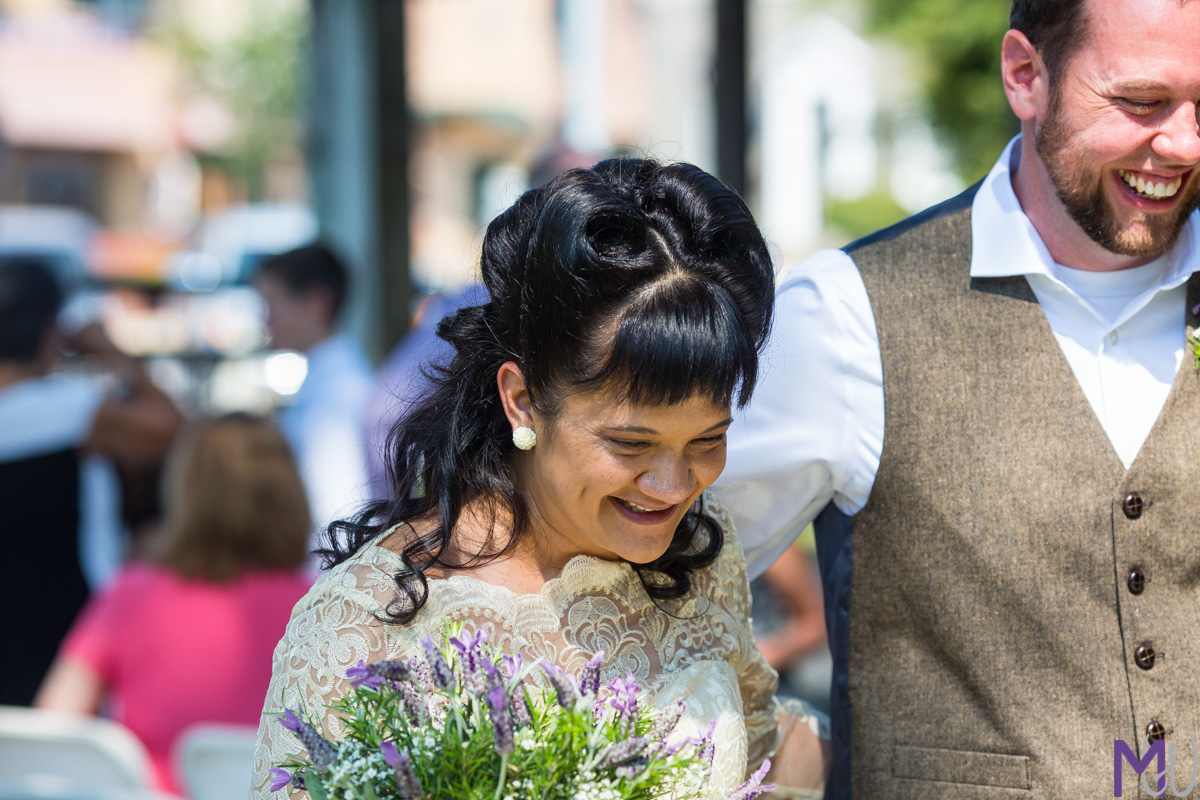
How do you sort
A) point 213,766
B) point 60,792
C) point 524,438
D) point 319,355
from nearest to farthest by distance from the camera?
point 524,438
point 60,792
point 213,766
point 319,355

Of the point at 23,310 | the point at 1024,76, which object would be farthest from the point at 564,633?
the point at 23,310

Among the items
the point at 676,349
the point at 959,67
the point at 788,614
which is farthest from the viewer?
the point at 959,67

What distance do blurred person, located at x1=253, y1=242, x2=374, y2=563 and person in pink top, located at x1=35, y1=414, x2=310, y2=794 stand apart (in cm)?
100

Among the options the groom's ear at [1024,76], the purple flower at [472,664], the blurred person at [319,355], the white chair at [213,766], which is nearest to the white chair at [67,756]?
the white chair at [213,766]

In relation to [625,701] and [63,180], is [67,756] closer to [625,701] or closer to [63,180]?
[625,701]

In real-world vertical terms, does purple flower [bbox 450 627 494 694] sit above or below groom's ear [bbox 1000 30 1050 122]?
below

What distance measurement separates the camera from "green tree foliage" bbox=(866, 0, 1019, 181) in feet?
33.2

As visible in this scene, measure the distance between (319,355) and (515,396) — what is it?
317cm

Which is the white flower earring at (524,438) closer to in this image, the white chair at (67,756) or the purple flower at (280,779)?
the purple flower at (280,779)

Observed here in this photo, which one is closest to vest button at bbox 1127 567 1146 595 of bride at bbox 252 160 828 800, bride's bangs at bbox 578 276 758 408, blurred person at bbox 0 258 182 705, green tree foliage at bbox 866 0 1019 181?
bride at bbox 252 160 828 800

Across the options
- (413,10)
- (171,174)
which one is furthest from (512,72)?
(413,10)

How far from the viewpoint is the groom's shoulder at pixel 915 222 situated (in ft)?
5.94

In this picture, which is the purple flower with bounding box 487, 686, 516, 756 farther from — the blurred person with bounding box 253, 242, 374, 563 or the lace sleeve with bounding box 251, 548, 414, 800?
the blurred person with bounding box 253, 242, 374, 563

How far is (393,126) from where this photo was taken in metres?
5.25
